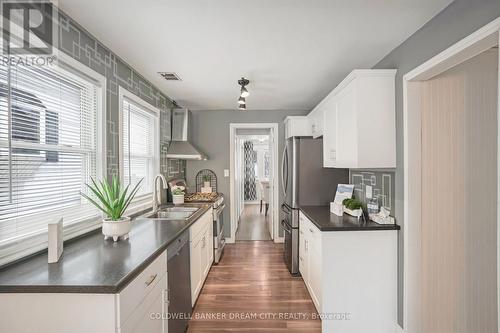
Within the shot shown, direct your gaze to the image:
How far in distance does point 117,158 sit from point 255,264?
2295mm

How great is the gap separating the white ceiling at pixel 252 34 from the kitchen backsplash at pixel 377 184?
1.10 m

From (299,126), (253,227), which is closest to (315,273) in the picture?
(299,126)

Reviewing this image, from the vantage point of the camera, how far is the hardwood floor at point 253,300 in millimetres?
2209

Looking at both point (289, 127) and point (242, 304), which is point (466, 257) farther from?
point (289, 127)

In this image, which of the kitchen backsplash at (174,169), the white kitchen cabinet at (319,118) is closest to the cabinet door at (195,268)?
the kitchen backsplash at (174,169)

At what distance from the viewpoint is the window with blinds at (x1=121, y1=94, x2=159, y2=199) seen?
251 cm

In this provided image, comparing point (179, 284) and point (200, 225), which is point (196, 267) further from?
point (179, 284)

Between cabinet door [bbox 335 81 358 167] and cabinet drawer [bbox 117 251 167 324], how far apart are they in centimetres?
168

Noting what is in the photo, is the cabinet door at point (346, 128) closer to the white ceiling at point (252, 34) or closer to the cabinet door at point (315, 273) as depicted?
the white ceiling at point (252, 34)

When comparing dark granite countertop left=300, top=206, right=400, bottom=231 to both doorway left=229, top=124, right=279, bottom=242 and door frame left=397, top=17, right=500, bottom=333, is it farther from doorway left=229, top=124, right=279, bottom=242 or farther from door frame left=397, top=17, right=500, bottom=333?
doorway left=229, top=124, right=279, bottom=242

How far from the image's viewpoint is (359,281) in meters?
2.08

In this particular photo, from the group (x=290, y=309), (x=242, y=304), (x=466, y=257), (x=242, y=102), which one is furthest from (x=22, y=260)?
(x=466, y=257)

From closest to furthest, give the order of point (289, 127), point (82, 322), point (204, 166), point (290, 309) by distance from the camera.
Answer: point (82, 322) < point (290, 309) < point (289, 127) < point (204, 166)

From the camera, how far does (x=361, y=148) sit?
2053mm
